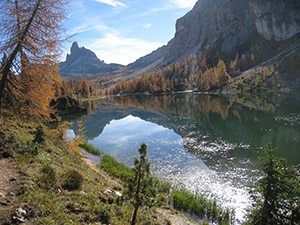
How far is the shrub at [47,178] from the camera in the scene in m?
8.95

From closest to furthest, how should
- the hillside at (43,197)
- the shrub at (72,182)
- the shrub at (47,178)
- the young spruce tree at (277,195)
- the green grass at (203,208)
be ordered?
1. the hillside at (43,197)
2. the young spruce tree at (277,195)
3. the shrub at (47,178)
4. the shrub at (72,182)
5. the green grass at (203,208)

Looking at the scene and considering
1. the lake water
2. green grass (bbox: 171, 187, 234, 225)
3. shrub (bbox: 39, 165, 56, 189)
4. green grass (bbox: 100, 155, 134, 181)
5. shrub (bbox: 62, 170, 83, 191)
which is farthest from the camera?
the lake water

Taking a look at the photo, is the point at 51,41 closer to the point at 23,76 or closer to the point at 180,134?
the point at 23,76

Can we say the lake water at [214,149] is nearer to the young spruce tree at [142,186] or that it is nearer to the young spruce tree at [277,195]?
the young spruce tree at [277,195]

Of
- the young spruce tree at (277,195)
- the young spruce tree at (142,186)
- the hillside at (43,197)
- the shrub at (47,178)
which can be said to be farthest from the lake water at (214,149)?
the shrub at (47,178)

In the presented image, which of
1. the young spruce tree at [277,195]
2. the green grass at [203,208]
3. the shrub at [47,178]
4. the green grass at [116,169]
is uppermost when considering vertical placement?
the shrub at [47,178]

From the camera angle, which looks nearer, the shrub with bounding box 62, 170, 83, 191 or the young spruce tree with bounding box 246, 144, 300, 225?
the young spruce tree with bounding box 246, 144, 300, 225

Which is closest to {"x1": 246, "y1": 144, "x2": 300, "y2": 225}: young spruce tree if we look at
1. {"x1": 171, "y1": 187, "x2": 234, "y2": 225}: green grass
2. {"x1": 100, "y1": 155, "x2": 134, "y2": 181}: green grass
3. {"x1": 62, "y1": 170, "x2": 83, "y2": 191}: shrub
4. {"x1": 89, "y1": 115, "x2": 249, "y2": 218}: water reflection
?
{"x1": 171, "y1": 187, "x2": 234, "y2": 225}: green grass

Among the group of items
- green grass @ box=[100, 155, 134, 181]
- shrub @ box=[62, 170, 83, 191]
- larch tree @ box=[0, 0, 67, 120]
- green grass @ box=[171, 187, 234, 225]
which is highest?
larch tree @ box=[0, 0, 67, 120]

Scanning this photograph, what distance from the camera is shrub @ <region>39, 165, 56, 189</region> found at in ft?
29.4

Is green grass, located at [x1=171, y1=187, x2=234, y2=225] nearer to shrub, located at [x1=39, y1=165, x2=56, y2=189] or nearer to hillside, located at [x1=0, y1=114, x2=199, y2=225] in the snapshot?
hillside, located at [x1=0, y1=114, x2=199, y2=225]

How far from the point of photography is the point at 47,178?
30.6ft

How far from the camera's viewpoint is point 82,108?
285ft

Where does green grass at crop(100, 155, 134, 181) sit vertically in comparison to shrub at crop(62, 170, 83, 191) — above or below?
below
